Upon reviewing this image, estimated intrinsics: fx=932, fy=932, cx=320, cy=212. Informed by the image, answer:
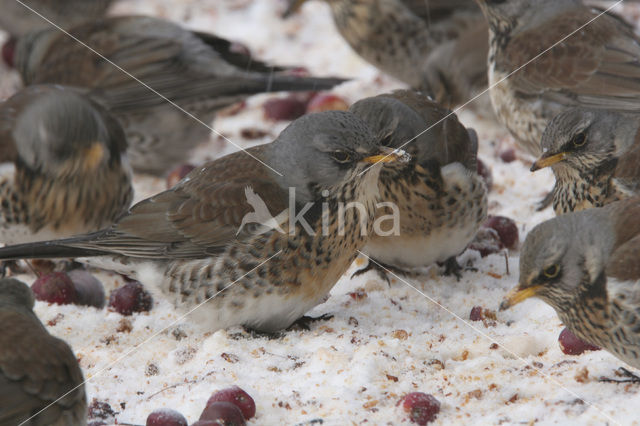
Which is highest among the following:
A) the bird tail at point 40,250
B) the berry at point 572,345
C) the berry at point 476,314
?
the berry at point 572,345

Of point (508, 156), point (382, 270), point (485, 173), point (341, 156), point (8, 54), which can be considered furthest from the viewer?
point (8, 54)

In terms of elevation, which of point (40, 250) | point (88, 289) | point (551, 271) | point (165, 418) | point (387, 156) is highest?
point (387, 156)

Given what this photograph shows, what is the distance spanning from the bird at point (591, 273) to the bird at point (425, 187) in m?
1.17

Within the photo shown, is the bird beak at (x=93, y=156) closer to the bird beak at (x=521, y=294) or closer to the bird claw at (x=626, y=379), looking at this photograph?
the bird beak at (x=521, y=294)

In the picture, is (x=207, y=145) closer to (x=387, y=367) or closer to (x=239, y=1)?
(x=239, y=1)

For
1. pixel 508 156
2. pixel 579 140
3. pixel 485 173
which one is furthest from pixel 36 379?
pixel 508 156

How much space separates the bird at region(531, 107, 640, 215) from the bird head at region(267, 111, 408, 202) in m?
0.74

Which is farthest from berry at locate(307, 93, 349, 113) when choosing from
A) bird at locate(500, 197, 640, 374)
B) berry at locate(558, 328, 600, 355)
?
bird at locate(500, 197, 640, 374)

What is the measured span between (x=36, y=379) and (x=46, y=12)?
6.17 metres

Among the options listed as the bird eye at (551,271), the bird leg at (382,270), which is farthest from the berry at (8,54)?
the bird eye at (551,271)

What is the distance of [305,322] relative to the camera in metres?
4.40

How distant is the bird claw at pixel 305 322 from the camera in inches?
171

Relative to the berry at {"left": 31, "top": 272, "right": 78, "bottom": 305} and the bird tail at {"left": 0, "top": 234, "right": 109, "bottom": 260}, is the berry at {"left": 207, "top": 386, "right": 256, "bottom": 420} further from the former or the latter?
the berry at {"left": 31, "top": 272, "right": 78, "bottom": 305}

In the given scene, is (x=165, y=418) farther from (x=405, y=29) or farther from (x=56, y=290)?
(x=405, y=29)
